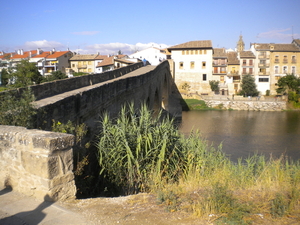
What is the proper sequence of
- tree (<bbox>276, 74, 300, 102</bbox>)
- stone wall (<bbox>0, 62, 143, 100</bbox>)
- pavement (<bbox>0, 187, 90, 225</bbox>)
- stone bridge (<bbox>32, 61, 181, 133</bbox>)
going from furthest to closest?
tree (<bbox>276, 74, 300, 102</bbox>) → stone wall (<bbox>0, 62, 143, 100</bbox>) → stone bridge (<bbox>32, 61, 181, 133</bbox>) → pavement (<bbox>0, 187, 90, 225</bbox>)

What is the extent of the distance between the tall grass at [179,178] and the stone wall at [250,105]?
27879 millimetres

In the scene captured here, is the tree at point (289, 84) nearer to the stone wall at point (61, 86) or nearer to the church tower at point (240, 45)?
the church tower at point (240, 45)

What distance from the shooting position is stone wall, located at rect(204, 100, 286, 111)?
31.7 metres

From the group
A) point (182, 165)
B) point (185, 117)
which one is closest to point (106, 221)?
point (182, 165)

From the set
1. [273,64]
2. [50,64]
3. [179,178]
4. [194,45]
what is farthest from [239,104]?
[179,178]

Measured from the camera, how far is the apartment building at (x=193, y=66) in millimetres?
39250

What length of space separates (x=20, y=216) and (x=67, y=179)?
570 millimetres

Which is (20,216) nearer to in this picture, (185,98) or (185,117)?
(185,117)

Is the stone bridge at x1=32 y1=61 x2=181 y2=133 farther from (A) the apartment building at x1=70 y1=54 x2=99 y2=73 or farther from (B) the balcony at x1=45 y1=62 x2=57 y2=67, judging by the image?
(A) the apartment building at x1=70 y1=54 x2=99 y2=73

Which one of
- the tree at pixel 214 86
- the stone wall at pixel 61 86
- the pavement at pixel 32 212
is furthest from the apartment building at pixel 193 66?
the pavement at pixel 32 212

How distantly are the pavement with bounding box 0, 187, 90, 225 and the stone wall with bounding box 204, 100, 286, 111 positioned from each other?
3138 cm

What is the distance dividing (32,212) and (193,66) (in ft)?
126

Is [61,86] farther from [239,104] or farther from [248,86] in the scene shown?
[248,86]

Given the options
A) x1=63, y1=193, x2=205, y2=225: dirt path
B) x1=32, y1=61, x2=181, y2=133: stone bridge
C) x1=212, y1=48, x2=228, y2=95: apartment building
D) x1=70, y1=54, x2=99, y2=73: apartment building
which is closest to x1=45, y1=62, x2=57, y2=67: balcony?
x1=70, y1=54, x2=99, y2=73: apartment building
